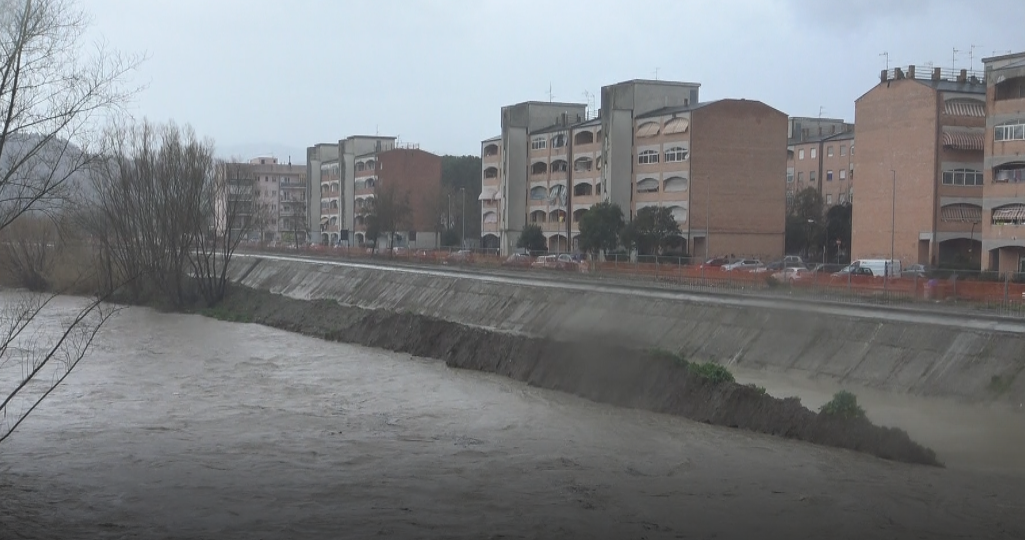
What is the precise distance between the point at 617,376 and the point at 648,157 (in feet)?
174

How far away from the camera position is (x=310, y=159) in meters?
138

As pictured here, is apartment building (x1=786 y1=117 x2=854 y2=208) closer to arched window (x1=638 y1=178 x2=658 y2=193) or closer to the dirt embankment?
arched window (x1=638 y1=178 x2=658 y2=193)

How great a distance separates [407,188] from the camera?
118500 mm

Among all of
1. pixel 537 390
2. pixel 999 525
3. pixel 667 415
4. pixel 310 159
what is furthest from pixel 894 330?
pixel 310 159

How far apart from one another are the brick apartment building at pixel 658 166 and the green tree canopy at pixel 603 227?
623cm

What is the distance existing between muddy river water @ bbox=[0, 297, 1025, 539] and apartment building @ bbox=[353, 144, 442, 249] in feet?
272

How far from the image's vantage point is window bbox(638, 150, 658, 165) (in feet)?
255

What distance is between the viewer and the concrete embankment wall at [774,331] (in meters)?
24.7

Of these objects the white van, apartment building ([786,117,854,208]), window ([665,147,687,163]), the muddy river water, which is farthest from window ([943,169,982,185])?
the muddy river water

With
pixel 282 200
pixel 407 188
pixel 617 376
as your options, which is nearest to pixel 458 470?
pixel 617 376

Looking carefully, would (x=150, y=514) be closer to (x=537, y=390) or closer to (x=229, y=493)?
(x=229, y=493)

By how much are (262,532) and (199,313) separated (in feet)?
147

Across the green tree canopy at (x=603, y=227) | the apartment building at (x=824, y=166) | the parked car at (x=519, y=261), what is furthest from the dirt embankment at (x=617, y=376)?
the apartment building at (x=824, y=166)

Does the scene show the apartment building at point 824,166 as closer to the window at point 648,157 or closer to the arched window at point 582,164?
the window at point 648,157
